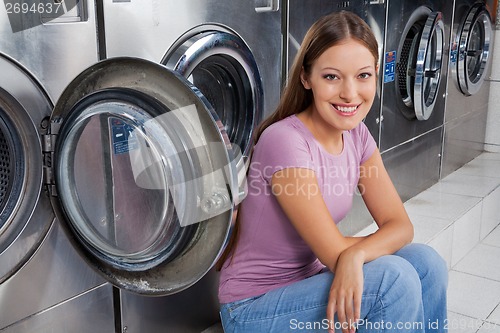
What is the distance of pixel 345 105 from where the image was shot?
5.25 feet

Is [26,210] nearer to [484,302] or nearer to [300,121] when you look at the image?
[300,121]

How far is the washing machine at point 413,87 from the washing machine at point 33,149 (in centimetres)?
168

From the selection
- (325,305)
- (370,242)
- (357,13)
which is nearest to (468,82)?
(357,13)

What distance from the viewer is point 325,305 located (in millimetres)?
1463

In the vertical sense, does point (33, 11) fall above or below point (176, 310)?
above

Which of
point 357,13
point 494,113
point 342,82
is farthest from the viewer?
point 494,113

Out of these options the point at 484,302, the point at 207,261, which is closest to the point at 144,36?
the point at 207,261

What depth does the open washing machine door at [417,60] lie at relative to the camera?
298cm

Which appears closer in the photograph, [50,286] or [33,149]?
[33,149]

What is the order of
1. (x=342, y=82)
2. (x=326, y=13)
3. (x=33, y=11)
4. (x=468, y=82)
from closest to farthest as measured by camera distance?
(x=33, y=11) → (x=342, y=82) → (x=326, y=13) → (x=468, y=82)

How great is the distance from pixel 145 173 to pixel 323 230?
43 centimetres

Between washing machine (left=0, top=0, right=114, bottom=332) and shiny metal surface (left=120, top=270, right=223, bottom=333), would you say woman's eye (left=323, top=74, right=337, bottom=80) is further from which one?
shiny metal surface (left=120, top=270, right=223, bottom=333)

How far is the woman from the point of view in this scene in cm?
146

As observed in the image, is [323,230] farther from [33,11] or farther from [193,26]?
[33,11]
